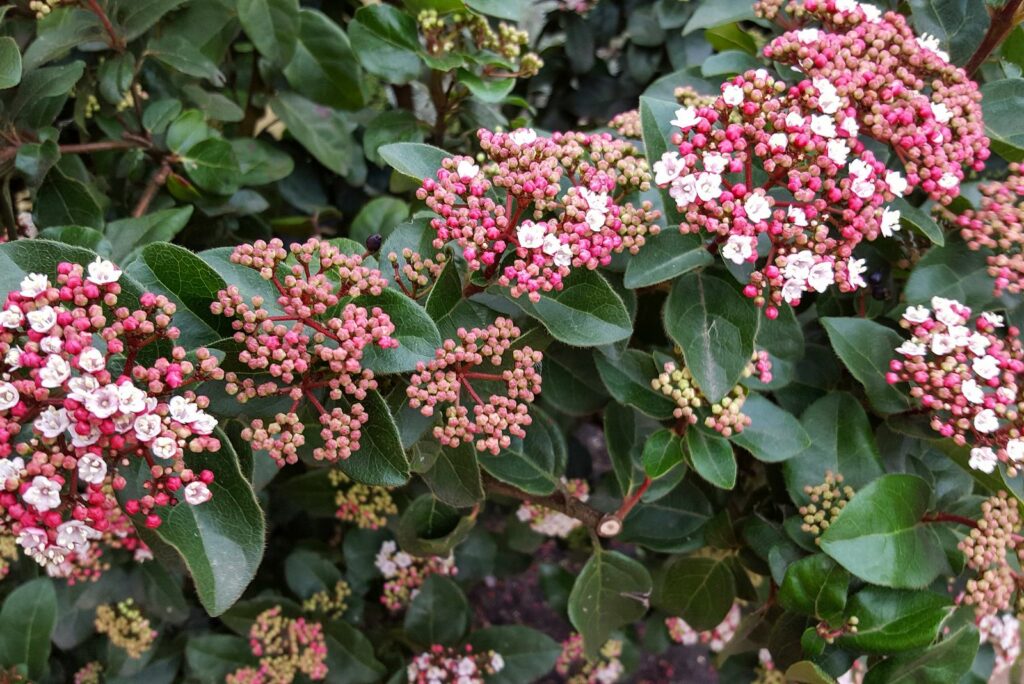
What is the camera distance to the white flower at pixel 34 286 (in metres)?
0.69

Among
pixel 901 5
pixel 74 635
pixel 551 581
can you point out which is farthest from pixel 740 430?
pixel 74 635

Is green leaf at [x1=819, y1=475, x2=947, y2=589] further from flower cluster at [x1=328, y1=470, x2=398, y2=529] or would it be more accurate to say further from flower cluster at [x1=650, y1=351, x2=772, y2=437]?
flower cluster at [x1=328, y1=470, x2=398, y2=529]

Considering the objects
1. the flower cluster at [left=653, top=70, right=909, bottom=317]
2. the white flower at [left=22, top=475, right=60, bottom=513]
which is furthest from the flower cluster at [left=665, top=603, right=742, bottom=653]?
the white flower at [left=22, top=475, right=60, bottom=513]

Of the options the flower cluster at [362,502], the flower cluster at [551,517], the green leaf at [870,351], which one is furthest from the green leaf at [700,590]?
the flower cluster at [362,502]

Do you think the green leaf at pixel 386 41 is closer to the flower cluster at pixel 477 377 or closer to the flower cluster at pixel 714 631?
the flower cluster at pixel 477 377

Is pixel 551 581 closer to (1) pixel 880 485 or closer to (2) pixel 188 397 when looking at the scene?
(1) pixel 880 485

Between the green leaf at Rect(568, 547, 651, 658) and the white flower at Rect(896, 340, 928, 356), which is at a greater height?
the white flower at Rect(896, 340, 928, 356)

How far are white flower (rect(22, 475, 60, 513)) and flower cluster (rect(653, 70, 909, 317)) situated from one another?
67cm

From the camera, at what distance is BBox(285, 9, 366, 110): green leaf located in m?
1.43

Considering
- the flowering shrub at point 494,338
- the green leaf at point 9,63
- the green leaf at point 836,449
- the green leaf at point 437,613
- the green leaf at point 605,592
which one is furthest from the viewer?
the green leaf at point 437,613

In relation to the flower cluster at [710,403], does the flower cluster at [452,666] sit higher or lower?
lower

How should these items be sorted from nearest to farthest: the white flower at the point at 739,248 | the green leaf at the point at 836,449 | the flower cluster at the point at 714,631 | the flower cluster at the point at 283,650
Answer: the white flower at the point at 739,248 → the green leaf at the point at 836,449 → the flower cluster at the point at 283,650 → the flower cluster at the point at 714,631

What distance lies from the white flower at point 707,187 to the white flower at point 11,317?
66 centimetres

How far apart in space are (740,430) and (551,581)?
865 mm
